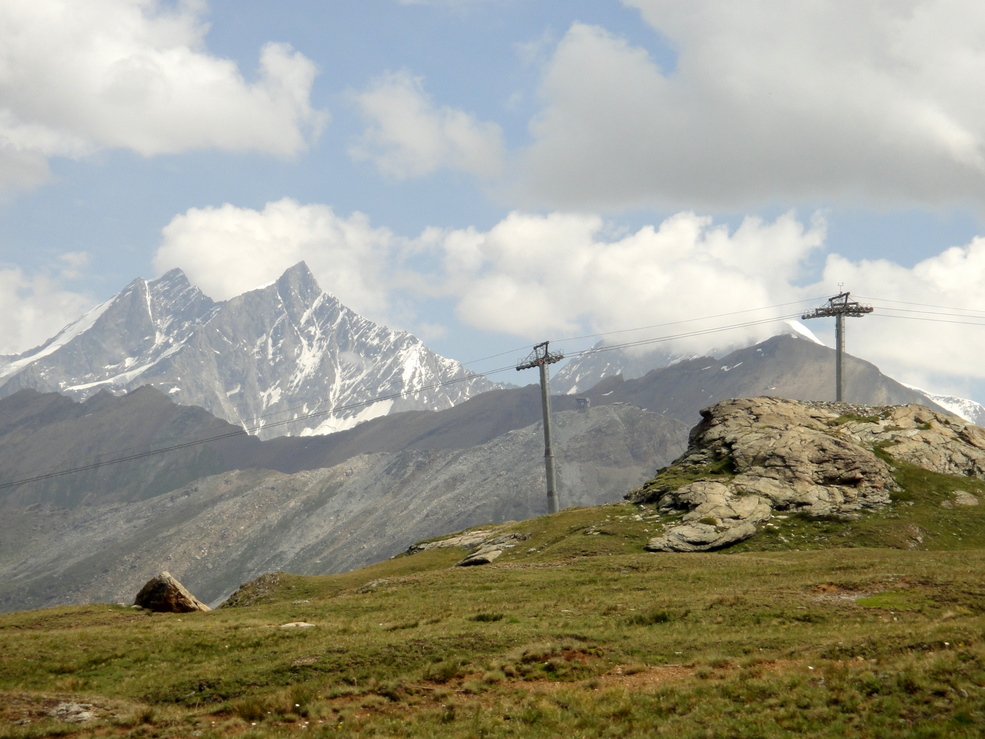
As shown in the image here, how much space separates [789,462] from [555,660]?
61.7 meters

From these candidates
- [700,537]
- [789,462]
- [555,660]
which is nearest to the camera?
[555,660]

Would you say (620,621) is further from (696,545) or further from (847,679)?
(696,545)

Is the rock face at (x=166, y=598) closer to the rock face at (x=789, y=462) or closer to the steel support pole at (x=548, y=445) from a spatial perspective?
the rock face at (x=789, y=462)

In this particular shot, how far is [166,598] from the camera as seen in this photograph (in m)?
59.2

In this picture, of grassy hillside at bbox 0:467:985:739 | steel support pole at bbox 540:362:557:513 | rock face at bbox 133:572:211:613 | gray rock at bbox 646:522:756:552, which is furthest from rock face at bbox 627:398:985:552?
rock face at bbox 133:572:211:613

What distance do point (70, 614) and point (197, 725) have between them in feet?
116

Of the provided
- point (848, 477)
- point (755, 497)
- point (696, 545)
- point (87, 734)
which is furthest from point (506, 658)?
point (848, 477)

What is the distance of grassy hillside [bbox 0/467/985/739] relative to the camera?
25.2 meters

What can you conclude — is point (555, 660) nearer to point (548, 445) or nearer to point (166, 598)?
point (166, 598)

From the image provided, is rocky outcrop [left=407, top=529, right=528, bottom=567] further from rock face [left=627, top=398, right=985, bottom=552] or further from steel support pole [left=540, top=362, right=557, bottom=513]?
steel support pole [left=540, top=362, right=557, bottom=513]

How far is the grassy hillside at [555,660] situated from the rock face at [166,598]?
1571 millimetres

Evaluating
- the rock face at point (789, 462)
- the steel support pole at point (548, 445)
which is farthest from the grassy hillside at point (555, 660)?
the steel support pole at point (548, 445)

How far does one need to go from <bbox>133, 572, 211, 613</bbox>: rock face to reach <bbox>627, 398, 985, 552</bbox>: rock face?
126 feet

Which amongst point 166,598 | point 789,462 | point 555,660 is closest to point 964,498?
point 789,462
